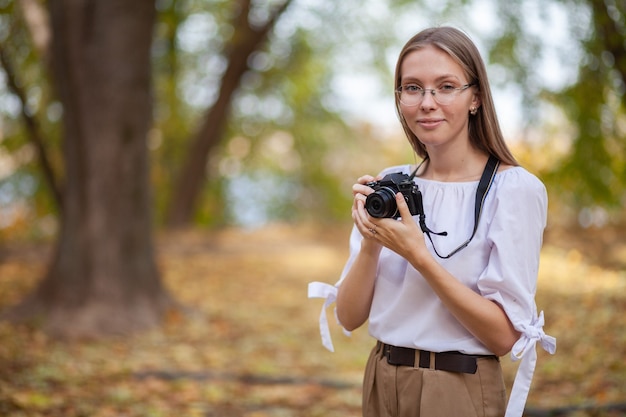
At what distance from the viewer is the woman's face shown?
1.89 m

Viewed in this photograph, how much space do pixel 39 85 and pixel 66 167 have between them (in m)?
5.15

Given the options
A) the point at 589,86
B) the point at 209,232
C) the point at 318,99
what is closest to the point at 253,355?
the point at 589,86

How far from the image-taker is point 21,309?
6430 mm

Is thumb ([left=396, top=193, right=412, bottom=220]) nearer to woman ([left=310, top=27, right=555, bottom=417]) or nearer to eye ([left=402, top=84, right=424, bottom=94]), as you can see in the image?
woman ([left=310, top=27, right=555, bottom=417])

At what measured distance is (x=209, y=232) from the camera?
11.7 meters

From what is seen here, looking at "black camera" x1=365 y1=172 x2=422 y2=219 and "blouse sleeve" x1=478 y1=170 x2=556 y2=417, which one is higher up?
"black camera" x1=365 y1=172 x2=422 y2=219

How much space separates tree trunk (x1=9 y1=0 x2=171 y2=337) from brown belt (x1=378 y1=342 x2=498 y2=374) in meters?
4.75

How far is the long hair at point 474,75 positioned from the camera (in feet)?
6.20

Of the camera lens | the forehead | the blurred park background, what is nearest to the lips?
the forehead

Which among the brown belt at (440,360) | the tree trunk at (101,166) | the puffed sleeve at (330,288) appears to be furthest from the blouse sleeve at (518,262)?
the tree trunk at (101,166)

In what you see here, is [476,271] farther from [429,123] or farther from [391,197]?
[429,123]

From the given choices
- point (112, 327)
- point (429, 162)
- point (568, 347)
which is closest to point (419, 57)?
point (429, 162)

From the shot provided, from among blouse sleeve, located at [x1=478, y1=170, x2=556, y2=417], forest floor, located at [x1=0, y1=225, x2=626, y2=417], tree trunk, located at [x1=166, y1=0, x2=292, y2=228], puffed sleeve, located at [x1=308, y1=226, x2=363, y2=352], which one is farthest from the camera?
tree trunk, located at [x1=166, y1=0, x2=292, y2=228]

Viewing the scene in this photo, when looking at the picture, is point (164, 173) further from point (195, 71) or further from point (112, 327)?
point (112, 327)
